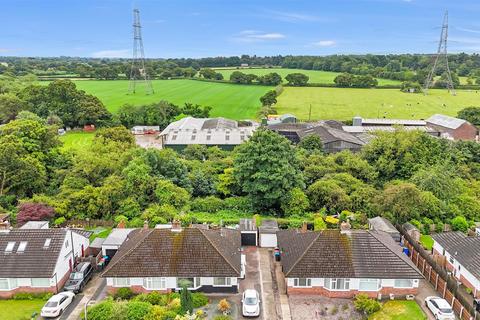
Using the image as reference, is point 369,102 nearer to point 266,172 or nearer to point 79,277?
point 266,172

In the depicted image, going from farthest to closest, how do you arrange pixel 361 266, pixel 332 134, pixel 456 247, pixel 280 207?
pixel 332 134 → pixel 280 207 → pixel 456 247 → pixel 361 266

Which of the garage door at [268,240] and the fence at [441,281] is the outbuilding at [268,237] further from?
the fence at [441,281]

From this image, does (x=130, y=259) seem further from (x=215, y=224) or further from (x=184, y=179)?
(x=184, y=179)

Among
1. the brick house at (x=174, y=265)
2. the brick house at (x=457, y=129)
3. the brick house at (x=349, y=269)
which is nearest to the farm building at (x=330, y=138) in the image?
the brick house at (x=457, y=129)

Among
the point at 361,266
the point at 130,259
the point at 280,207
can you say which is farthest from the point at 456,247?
the point at 130,259

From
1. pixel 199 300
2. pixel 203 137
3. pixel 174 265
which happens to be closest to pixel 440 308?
pixel 199 300
